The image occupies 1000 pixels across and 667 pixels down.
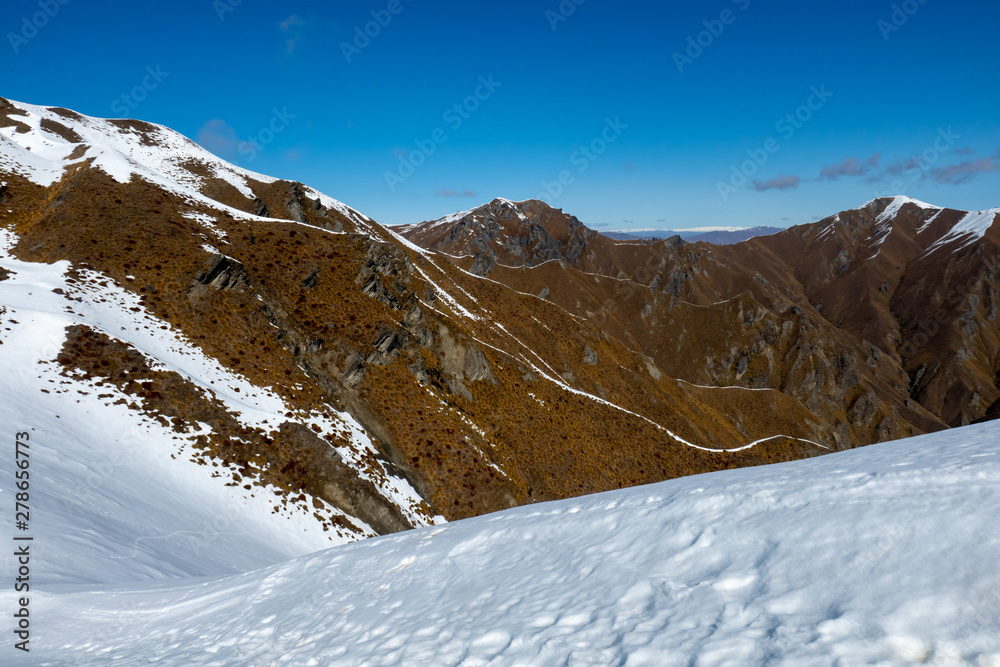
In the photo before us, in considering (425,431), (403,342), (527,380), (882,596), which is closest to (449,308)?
(527,380)

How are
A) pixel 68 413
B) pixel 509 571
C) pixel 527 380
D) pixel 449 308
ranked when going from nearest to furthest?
pixel 509 571 → pixel 68 413 → pixel 527 380 → pixel 449 308

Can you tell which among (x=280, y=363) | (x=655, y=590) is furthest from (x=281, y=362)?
(x=655, y=590)

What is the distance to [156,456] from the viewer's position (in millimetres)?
20344

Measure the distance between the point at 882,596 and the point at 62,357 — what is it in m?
28.5

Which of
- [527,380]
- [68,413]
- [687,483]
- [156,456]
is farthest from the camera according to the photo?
[527,380]

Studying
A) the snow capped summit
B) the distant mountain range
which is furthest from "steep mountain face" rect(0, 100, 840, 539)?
the snow capped summit

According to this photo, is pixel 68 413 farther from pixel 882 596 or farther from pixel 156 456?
pixel 882 596

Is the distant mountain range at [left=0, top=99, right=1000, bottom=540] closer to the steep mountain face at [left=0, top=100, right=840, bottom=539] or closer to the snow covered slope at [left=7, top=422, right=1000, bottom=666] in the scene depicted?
the steep mountain face at [left=0, top=100, right=840, bottom=539]

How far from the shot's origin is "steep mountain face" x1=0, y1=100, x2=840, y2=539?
22922mm

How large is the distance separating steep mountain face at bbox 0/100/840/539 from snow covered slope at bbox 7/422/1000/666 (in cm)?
1357

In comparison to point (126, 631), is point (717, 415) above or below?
below

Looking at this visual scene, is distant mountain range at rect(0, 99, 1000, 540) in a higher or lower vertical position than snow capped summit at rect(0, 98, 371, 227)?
lower

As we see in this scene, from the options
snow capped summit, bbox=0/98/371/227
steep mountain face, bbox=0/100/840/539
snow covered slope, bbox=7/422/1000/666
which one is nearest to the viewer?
snow covered slope, bbox=7/422/1000/666

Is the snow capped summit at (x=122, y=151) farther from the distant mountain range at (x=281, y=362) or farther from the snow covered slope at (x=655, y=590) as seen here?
the snow covered slope at (x=655, y=590)
